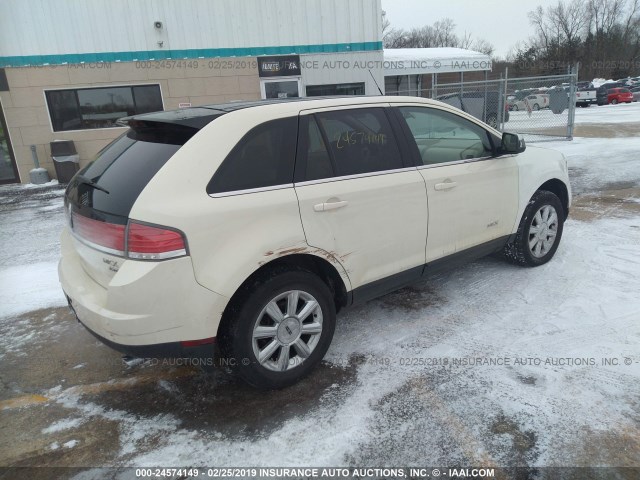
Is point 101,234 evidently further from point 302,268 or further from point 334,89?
point 334,89

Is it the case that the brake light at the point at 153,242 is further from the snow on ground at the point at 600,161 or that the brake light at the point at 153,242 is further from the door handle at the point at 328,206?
the snow on ground at the point at 600,161

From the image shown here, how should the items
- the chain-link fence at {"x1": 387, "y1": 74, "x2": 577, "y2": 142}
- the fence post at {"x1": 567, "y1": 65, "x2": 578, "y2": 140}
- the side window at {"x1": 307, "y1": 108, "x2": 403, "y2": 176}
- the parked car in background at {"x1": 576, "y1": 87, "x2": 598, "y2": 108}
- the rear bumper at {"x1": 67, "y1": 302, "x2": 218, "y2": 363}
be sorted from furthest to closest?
1. the parked car in background at {"x1": 576, "y1": 87, "x2": 598, "y2": 108}
2. the chain-link fence at {"x1": 387, "y1": 74, "x2": 577, "y2": 142}
3. the fence post at {"x1": 567, "y1": 65, "x2": 578, "y2": 140}
4. the side window at {"x1": 307, "y1": 108, "x2": 403, "y2": 176}
5. the rear bumper at {"x1": 67, "y1": 302, "x2": 218, "y2": 363}

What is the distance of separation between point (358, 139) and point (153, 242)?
1.61 m

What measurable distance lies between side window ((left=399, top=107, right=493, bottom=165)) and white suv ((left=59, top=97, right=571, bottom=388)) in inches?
1.1

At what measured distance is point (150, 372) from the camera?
10.9 ft

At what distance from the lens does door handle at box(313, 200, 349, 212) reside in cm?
292

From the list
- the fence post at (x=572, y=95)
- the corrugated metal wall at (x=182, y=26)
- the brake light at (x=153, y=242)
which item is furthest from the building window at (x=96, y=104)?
the fence post at (x=572, y=95)

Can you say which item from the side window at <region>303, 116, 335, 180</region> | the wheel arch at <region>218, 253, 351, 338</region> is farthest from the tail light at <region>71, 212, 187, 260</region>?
the side window at <region>303, 116, 335, 180</region>

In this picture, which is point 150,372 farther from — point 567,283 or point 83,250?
point 567,283

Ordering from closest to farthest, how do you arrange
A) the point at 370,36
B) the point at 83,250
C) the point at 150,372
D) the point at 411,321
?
the point at 83,250 → the point at 150,372 → the point at 411,321 → the point at 370,36

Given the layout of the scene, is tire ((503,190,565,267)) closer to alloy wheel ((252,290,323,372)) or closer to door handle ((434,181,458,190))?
door handle ((434,181,458,190))

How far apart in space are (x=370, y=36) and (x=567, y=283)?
11.7 metres

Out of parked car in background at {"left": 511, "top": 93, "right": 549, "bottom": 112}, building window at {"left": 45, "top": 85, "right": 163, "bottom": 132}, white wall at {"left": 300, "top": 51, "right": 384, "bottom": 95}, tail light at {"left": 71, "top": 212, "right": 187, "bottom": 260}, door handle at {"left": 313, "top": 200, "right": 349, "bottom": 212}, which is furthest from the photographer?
parked car in background at {"left": 511, "top": 93, "right": 549, "bottom": 112}

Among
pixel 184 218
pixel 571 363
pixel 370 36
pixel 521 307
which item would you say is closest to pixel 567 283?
pixel 521 307
